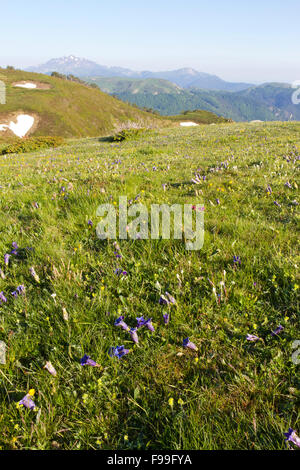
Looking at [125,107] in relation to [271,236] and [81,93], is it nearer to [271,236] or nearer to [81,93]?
[81,93]

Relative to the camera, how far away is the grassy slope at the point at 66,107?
119 meters

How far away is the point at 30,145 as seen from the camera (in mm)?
29156

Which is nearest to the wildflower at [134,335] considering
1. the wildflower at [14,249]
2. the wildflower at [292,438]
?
the wildflower at [292,438]

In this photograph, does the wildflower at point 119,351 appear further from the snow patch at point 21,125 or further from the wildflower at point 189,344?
the snow patch at point 21,125

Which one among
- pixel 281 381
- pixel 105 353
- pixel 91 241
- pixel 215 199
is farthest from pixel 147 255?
pixel 215 199

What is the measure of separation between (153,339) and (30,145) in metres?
32.0

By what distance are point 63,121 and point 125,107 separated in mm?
66192

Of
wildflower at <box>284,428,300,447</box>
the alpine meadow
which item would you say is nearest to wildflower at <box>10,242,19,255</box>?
the alpine meadow

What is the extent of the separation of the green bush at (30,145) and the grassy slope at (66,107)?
285ft

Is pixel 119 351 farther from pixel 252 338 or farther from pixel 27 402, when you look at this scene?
pixel 252 338

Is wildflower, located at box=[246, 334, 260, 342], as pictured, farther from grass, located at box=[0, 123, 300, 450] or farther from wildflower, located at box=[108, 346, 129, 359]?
wildflower, located at box=[108, 346, 129, 359]

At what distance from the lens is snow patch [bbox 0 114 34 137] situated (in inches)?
4030
